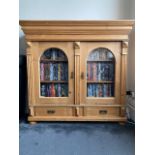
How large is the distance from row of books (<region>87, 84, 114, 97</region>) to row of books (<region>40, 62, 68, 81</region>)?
365mm

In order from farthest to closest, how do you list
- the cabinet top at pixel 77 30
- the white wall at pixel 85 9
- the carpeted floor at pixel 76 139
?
the white wall at pixel 85 9, the cabinet top at pixel 77 30, the carpeted floor at pixel 76 139

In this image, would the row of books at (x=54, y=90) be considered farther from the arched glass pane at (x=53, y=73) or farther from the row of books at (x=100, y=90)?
the row of books at (x=100, y=90)

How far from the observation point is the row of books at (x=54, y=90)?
258cm

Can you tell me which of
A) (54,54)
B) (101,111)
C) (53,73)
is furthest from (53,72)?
(101,111)

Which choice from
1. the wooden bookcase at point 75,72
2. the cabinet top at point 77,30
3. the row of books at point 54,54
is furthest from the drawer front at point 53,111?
the cabinet top at point 77,30

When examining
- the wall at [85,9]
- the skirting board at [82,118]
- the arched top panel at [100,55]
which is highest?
the wall at [85,9]

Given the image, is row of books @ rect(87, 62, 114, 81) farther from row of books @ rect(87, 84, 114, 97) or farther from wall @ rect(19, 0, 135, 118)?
wall @ rect(19, 0, 135, 118)

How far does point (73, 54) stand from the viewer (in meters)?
2.48

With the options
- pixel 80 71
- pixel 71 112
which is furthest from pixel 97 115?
pixel 80 71

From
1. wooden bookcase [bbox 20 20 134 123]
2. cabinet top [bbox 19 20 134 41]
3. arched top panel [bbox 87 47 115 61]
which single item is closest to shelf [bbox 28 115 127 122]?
wooden bookcase [bbox 20 20 134 123]

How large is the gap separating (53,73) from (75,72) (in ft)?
1.06
